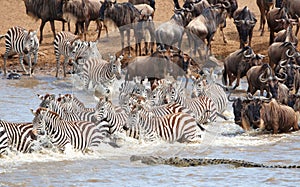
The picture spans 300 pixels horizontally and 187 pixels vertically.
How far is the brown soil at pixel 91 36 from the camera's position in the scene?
2431 centimetres

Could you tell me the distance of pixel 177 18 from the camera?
2398cm

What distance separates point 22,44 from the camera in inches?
888

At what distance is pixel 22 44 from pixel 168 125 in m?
8.63

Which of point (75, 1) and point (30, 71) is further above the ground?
point (75, 1)

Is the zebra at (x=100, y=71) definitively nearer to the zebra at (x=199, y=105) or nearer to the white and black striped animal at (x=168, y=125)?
the zebra at (x=199, y=105)

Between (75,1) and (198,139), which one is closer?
(198,139)

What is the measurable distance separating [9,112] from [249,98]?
455 centimetres

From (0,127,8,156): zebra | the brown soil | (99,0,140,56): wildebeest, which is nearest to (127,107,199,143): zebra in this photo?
(0,127,8,156): zebra

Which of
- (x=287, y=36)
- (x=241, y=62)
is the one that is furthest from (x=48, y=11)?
(x=241, y=62)

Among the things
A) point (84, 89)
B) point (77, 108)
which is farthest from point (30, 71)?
point (77, 108)

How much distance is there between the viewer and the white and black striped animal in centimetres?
1437

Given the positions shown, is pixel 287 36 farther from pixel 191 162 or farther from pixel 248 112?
pixel 191 162

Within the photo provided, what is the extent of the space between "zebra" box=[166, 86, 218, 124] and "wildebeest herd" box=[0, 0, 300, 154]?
0.02 metres

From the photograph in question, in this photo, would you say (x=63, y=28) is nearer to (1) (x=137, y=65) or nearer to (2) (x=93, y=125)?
(1) (x=137, y=65)
